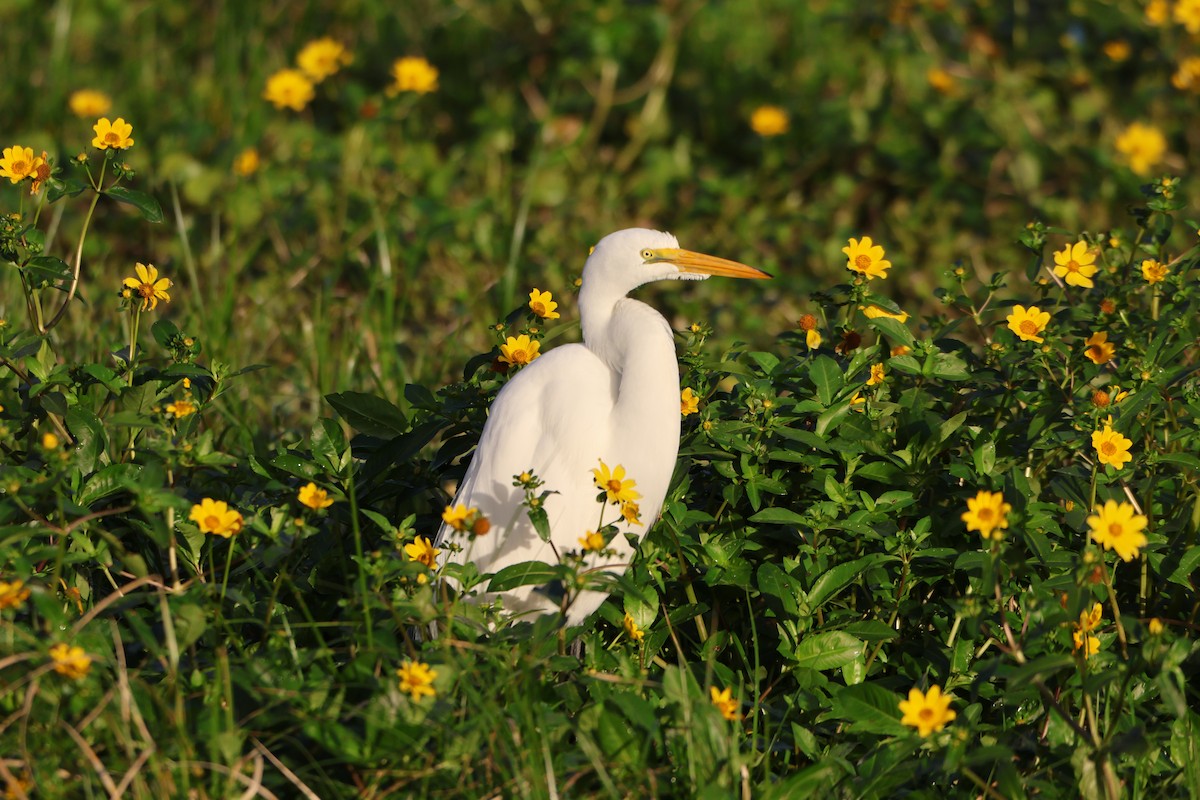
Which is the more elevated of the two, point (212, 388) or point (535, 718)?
point (212, 388)

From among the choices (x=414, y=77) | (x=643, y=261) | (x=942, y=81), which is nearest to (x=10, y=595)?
(x=643, y=261)

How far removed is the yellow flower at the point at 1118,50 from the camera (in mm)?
4777

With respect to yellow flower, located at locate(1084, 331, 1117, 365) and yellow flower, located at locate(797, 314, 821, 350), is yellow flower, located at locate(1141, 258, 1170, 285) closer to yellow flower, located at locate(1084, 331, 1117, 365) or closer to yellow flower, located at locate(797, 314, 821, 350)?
yellow flower, located at locate(1084, 331, 1117, 365)

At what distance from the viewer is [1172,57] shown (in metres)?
4.80

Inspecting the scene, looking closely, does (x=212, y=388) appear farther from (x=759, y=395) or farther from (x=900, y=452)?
(x=900, y=452)

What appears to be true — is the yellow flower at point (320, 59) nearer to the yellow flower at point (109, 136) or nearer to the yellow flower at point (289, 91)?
the yellow flower at point (289, 91)

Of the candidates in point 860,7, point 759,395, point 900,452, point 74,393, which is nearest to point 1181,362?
point 900,452

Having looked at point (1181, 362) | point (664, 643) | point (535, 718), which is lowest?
point (664, 643)

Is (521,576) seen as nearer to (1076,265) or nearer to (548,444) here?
(548,444)

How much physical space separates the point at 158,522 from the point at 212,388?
1.73 feet

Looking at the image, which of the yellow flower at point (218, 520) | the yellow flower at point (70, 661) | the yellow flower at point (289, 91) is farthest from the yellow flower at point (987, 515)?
the yellow flower at point (289, 91)

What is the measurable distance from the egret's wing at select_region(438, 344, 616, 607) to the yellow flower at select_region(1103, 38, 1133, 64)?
3.25m

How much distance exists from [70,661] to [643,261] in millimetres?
1040

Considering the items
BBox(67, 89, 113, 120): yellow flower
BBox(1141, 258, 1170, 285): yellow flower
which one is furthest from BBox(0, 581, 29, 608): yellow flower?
BBox(67, 89, 113, 120): yellow flower
